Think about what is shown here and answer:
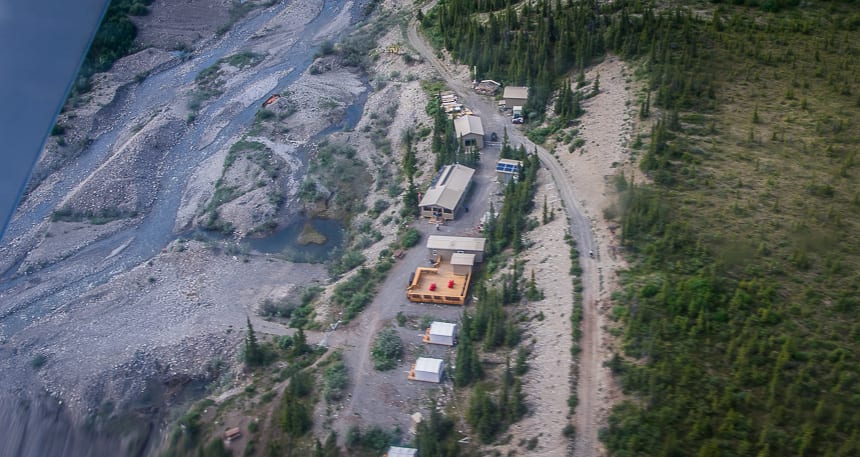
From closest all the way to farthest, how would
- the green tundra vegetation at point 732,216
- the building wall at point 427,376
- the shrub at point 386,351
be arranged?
1. the green tundra vegetation at point 732,216
2. the building wall at point 427,376
3. the shrub at point 386,351

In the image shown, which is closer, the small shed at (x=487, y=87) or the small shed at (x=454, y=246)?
the small shed at (x=454, y=246)

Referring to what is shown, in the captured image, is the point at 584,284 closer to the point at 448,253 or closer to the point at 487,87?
the point at 448,253

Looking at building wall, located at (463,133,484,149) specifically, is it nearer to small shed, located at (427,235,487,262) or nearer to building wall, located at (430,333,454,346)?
small shed, located at (427,235,487,262)

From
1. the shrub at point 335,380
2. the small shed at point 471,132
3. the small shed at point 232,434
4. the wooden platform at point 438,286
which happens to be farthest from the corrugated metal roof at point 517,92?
the small shed at point 232,434

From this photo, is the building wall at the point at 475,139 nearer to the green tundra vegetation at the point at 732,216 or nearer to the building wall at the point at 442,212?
the green tundra vegetation at the point at 732,216

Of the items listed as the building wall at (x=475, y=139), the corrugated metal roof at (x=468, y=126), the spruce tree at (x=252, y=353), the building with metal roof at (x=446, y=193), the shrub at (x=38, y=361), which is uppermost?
the corrugated metal roof at (x=468, y=126)

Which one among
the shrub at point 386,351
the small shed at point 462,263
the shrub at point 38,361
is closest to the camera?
the shrub at point 386,351

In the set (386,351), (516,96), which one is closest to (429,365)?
(386,351)
